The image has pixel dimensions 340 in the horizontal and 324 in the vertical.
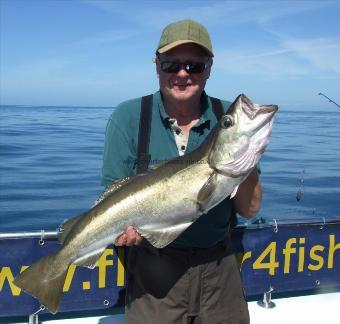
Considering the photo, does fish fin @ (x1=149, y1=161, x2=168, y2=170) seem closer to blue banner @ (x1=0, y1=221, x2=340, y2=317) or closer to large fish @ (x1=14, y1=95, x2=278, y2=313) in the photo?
large fish @ (x1=14, y1=95, x2=278, y2=313)

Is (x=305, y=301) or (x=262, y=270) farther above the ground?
(x=262, y=270)

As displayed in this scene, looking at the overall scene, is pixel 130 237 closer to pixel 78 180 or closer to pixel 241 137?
pixel 241 137

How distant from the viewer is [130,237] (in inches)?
124

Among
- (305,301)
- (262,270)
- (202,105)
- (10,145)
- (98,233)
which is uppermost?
(10,145)

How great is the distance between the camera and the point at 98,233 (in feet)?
10.3

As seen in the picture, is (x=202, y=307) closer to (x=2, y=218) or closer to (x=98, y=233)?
(x=98, y=233)

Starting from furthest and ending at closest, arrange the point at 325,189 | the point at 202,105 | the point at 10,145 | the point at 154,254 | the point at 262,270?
the point at 10,145 < the point at 325,189 < the point at 262,270 < the point at 202,105 < the point at 154,254

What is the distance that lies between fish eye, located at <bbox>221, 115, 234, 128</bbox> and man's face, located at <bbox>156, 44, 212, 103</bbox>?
626mm

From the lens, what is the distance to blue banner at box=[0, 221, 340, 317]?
13.7 ft

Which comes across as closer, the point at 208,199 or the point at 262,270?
the point at 208,199

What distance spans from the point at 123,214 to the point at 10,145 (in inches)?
759

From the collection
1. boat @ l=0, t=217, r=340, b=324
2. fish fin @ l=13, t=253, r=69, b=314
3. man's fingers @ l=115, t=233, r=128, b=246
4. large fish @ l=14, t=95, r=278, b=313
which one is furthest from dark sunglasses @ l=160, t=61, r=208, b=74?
boat @ l=0, t=217, r=340, b=324

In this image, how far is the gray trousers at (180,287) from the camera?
345 centimetres

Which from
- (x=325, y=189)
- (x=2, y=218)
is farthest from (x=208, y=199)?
(x=325, y=189)
